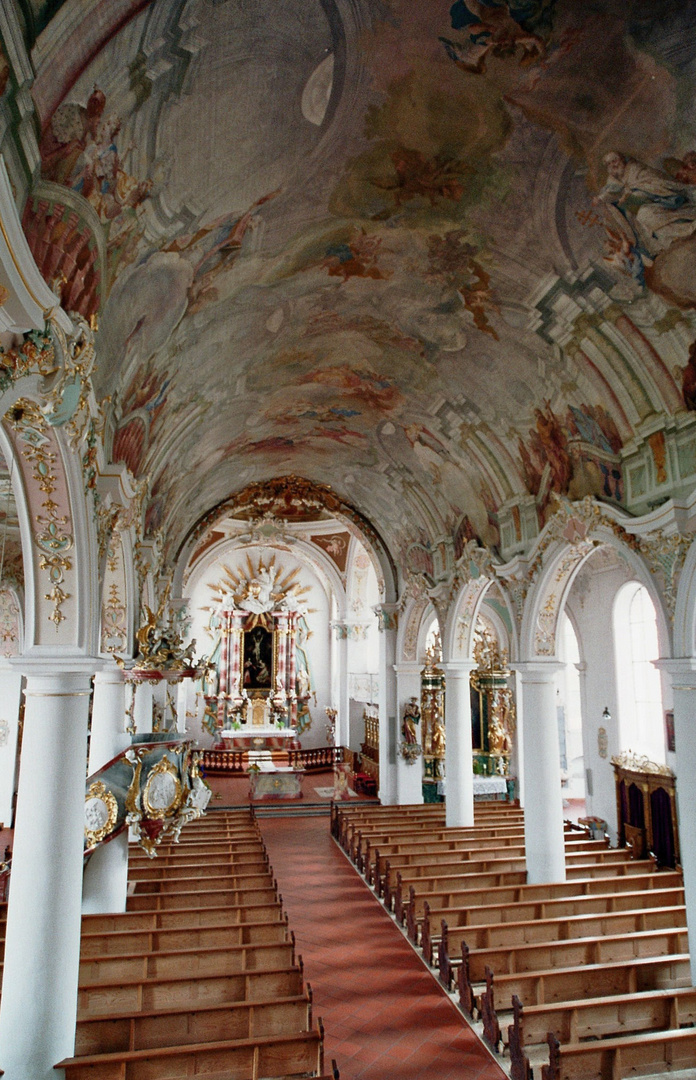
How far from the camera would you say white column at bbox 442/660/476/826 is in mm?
17594

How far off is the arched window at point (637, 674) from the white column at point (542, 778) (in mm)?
6190

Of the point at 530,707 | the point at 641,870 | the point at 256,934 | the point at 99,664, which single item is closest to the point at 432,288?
the point at 99,664

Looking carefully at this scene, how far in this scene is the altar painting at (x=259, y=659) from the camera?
32469 mm

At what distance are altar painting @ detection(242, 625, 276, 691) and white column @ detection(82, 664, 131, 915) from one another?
69.7 feet

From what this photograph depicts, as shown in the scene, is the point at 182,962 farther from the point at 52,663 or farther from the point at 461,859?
the point at 461,859

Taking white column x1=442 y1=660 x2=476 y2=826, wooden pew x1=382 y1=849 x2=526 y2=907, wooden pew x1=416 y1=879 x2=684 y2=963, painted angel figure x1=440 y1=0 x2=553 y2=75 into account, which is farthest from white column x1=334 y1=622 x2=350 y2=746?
painted angel figure x1=440 y1=0 x2=553 y2=75

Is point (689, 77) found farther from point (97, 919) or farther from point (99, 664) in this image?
point (97, 919)

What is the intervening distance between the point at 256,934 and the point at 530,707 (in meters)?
6.72

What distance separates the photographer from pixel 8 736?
20234 millimetres

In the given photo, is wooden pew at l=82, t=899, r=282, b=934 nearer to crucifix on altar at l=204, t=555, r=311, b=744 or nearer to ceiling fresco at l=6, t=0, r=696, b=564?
ceiling fresco at l=6, t=0, r=696, b=564

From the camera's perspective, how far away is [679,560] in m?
9.85

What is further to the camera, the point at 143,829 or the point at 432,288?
the point at 432,288

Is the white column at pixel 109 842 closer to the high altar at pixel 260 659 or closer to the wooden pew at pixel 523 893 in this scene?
the wooden pew at pixel 523 893

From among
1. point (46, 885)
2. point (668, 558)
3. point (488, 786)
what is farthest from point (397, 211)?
point (488, 786)
